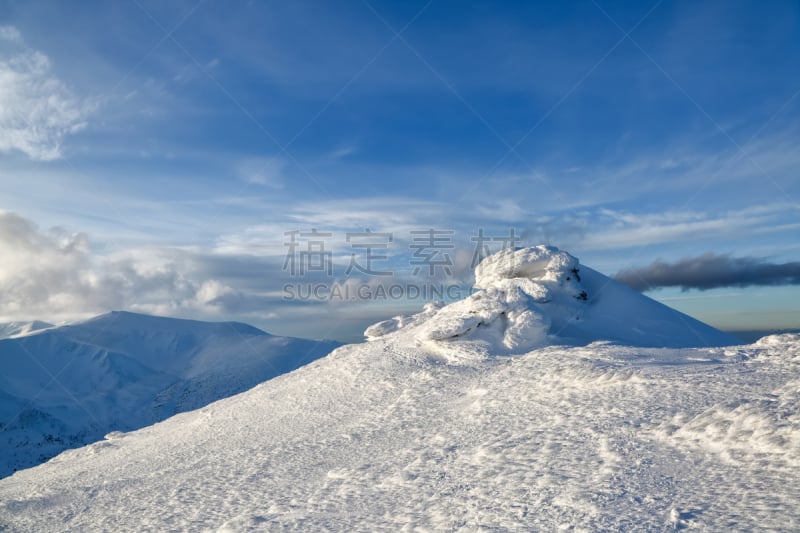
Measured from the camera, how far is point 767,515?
7723 mm

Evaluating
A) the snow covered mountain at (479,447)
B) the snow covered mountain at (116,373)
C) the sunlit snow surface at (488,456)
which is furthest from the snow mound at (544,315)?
the snow covered mountain at (116,373)

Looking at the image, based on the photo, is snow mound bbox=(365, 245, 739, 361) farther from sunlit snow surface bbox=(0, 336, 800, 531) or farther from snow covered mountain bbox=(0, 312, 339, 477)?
snow covered mountain bbox=(0, 312, 339, 477)

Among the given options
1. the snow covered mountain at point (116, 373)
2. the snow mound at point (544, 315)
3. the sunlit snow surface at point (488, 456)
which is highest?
the snow mound at point (544, 315)

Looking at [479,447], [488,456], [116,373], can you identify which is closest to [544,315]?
[479,447]

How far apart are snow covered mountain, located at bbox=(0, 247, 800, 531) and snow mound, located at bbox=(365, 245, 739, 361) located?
179 millimetres

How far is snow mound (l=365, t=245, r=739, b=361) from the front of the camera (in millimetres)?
25906

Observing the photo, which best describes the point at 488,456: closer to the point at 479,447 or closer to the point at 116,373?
the point at 479,447

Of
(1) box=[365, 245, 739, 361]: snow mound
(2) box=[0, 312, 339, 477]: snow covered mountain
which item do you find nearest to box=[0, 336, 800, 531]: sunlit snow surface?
(1) box=[365, 245, 739, 361]: snow mound

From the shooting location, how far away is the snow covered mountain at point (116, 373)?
90.3 metres

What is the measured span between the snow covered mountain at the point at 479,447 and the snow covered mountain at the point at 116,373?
2856 inches

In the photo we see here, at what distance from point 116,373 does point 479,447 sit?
13946 centimetres

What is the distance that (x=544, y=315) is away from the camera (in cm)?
2708

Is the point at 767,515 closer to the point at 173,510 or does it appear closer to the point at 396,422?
the point at 396,422

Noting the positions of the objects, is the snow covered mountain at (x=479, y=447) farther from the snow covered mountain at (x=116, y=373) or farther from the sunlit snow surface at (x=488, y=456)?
the snow covered mountain at (x=116, y=373)
